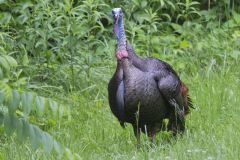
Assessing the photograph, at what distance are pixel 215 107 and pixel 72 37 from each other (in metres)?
2.02

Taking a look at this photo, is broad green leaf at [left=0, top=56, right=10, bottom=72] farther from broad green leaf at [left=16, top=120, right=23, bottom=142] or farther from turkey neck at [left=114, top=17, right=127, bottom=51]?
turkey neck at [left=114, top=17, right=127, bottom=51]

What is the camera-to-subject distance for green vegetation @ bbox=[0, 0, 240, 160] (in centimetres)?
581

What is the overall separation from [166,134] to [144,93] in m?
0.71

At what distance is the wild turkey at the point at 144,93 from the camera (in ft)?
19.4

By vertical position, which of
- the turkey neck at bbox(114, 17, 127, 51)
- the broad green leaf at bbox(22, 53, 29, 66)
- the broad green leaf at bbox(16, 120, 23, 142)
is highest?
the broad green leaf at bbox(16, 120, 23, 142)

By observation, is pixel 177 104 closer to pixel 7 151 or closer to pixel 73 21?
pixel 7 151

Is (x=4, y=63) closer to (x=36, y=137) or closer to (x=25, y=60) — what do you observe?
(x=36, y=137)

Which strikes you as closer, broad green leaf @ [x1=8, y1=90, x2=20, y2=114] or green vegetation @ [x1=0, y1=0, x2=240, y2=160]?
broad green leaf @ [x1=8, y1=90, x2=20, y2=114]

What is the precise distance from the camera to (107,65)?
852 cm

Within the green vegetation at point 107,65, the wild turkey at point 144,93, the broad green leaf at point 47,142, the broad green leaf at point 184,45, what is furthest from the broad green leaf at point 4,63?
the broad green leaf at point 184,45

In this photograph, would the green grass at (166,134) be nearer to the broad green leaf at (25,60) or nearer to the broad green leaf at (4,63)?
the broad green leaf at (25,60)

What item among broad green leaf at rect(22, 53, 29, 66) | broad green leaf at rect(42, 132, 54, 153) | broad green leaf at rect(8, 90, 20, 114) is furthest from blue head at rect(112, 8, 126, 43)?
broad green leaf at rect(8, 90, 20, 114)

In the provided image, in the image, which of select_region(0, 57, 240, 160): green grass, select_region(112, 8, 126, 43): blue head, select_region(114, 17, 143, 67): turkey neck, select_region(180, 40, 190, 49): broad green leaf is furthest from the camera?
select_region(180, 40, 190, 49): broad green leaf

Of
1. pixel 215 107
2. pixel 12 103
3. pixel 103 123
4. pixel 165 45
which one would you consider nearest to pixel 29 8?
pixel 165 45
